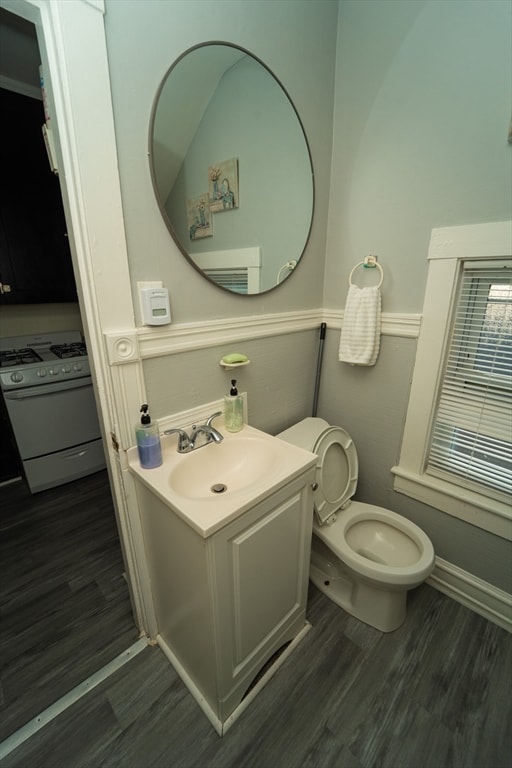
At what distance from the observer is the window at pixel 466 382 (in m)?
1.20

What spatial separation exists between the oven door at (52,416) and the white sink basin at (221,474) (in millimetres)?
1403

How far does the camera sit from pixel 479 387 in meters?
1.31

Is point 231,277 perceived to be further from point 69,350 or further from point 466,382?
point 69,350

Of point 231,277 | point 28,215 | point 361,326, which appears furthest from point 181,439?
point 28,215

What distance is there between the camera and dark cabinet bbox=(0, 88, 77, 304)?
1.87 meters

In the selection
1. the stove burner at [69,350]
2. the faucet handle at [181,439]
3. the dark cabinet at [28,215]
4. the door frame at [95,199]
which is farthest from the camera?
the stove burner at [69,350]

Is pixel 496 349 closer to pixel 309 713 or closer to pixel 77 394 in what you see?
pixel 309 713

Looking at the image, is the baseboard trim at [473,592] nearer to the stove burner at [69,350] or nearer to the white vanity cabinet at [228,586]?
the white vanity cabinet at [228,586]

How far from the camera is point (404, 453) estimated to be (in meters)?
1.52

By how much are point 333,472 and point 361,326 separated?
2.30 ft

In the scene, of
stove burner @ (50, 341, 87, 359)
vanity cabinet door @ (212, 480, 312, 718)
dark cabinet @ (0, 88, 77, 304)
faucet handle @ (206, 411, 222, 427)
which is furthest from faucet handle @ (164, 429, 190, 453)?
dark cabinet @ (0, 88, 77, 304)

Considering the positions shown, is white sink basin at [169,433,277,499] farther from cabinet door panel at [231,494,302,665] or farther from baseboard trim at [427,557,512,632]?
baseboard trim at [427,557,512,632]

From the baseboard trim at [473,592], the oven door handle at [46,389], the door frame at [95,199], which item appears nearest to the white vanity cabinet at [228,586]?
the door frame at [95,199]

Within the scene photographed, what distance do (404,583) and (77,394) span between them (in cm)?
221
